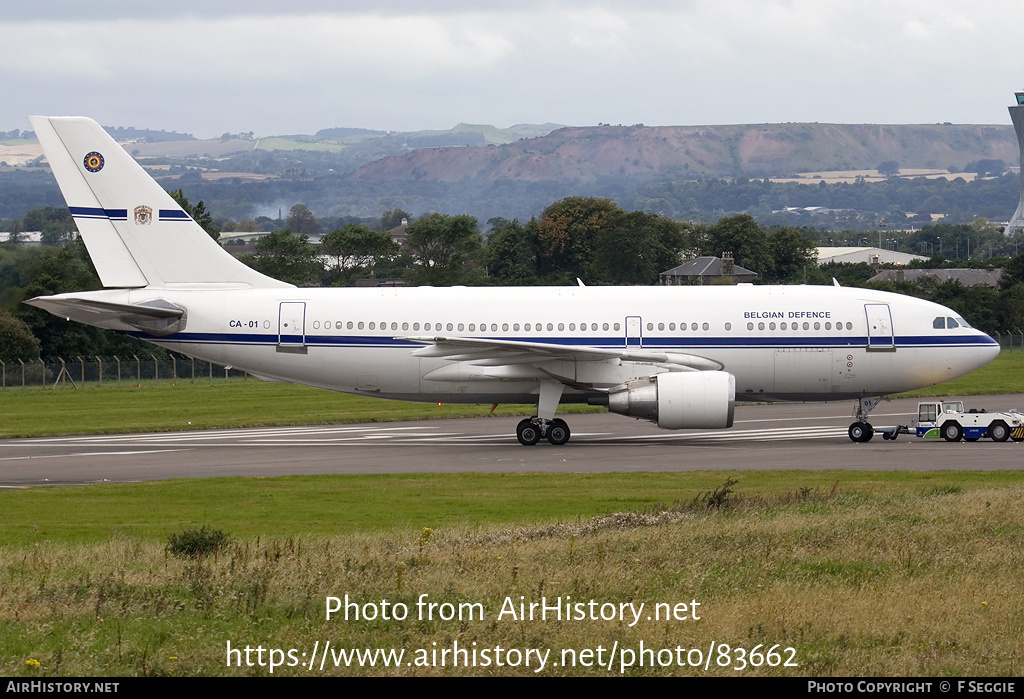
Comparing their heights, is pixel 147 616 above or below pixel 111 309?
below

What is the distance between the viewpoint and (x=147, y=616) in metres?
14.1

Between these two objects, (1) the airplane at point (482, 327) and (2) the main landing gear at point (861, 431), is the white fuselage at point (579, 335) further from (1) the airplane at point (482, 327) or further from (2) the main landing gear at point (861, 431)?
(2) the main landing gear at point (861, 431)

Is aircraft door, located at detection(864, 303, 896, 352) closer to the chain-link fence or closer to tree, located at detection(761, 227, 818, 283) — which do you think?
the chain-link fence

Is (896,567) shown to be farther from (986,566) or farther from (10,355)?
(10,355)

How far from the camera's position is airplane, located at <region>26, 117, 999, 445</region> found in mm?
35219

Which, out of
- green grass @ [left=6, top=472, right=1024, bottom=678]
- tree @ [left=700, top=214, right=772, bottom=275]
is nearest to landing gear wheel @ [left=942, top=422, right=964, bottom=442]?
green grass @ [left=6, top=472, right=1024, bottom=678]

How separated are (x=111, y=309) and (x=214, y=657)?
24.8 meters

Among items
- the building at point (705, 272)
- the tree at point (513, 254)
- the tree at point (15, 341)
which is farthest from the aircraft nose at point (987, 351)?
the tree at point (513, 254)

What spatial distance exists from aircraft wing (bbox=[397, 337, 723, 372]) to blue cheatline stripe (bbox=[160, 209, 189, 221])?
24.9ft

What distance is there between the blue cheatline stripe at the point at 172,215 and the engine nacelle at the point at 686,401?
14.1 m

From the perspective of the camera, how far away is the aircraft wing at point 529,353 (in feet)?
112
